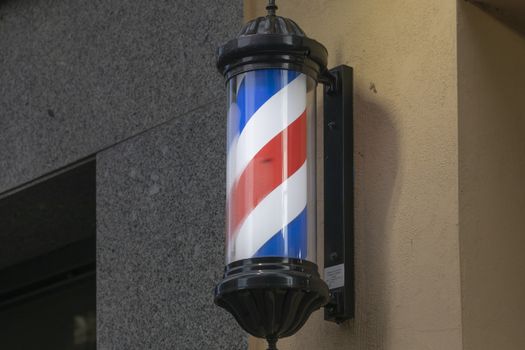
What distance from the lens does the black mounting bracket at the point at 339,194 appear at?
3.24 metres

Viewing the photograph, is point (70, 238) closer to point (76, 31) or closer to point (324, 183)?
point (76, 31)

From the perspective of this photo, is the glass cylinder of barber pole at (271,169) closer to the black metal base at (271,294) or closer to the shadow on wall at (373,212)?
the black metal base at (271,294)

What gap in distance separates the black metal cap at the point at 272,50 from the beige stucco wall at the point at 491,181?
0.36m

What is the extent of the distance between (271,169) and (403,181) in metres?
0.39

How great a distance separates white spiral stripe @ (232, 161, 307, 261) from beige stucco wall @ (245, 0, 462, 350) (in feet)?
1.03

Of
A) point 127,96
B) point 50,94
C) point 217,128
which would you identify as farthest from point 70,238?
point 217,128

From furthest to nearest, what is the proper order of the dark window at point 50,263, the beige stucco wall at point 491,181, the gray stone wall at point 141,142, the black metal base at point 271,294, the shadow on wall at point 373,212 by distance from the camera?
1. the dark window at point 50,263
2. the gray stone wall at point 141,142
3. the shadow on wall at point 373,212
4. the beige stucco wall at point 491,181
5. the black metal base at point 271,294

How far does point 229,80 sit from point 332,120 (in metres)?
0.35

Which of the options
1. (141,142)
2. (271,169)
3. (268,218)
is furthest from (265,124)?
(141,142)

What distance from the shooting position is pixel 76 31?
15.1 feet

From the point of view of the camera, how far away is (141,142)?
4.20 m

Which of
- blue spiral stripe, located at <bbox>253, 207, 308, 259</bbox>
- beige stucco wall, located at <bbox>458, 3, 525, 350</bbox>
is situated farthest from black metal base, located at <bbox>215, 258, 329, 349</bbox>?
beige stucco wall, located at <bbox>458, 3, 525, 350</bbox>

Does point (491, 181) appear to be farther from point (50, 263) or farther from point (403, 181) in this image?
point (50, 263)

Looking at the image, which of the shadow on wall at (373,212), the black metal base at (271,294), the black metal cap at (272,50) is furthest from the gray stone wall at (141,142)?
the black metal cap at (272,50)
